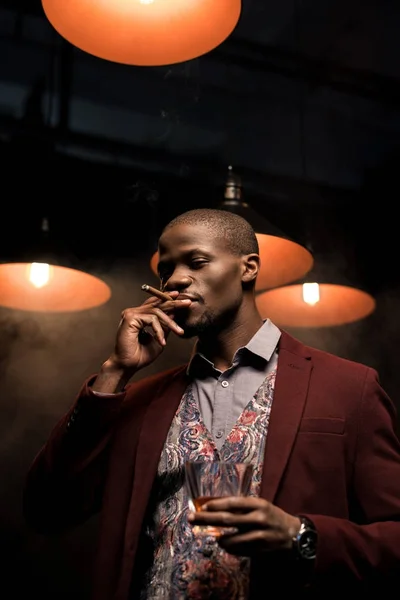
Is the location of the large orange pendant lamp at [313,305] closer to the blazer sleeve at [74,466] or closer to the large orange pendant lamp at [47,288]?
the large orange pendant lamp at [47,288]

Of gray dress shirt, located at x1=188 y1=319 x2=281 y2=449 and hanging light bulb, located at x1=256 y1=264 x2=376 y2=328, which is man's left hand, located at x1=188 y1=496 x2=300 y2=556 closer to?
gray dress shirt, located at x1=188 y1=319 x2=281 y2=449

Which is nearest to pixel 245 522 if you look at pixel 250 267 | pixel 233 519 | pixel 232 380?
pixel 233 519

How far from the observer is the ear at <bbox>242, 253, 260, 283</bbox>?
225cm

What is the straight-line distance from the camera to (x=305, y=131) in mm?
3252

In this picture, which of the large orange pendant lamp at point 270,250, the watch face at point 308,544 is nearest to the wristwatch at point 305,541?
the watch face at point 308,544

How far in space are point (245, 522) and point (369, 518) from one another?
0.46 meters

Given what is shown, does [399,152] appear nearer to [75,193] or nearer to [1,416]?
[75,193]

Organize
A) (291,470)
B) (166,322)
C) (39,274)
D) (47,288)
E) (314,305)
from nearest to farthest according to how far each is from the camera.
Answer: (291,470)
(166,322)
(39,274)
(47,288)
(314,305)

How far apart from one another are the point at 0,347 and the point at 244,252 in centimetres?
103

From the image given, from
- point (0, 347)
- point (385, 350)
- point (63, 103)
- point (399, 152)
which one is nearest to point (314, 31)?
point (399, 152)

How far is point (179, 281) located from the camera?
211 centimetres

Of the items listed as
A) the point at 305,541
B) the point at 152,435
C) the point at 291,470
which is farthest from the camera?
the point at 152,435

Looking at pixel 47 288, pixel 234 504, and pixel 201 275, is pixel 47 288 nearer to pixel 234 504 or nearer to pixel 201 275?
pixel 201 275

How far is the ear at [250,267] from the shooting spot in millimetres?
2250
